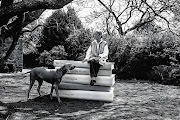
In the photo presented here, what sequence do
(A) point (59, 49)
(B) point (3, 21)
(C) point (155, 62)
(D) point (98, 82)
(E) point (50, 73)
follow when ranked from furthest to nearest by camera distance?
(A) point (59, 49)
(C) point (155, 62)
(D) point (98, 82)
(E) point (50, 73)
(B) point (3, 21)

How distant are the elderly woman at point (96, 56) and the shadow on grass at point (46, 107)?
677mm

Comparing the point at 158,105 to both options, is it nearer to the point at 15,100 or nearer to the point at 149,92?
the point at 149,92

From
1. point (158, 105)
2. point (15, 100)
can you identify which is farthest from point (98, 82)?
point (15, 100)

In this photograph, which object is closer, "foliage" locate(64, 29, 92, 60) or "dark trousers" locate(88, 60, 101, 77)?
"dark trousers" locate(88, 60, 101, 77)

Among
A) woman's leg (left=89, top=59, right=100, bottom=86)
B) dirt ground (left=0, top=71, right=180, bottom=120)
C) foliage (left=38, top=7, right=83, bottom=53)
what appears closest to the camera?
dirt ground (left=0, top=71, right=180, bottom=120)

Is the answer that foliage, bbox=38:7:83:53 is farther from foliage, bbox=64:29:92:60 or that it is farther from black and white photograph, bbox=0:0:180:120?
black and white photograph, bbox=0:0:180:120

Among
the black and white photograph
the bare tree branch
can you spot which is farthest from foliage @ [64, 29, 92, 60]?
the bare tree branch

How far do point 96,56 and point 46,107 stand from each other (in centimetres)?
197

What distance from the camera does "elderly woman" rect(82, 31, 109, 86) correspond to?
6.21 metres

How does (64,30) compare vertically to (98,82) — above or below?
above

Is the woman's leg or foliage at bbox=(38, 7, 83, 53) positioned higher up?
foliage at bbox=(38, 7, 83, 53)

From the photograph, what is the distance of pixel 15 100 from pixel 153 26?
53.2 feet

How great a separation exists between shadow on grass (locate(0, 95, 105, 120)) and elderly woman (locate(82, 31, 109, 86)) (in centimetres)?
68

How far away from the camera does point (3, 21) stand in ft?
17.4
